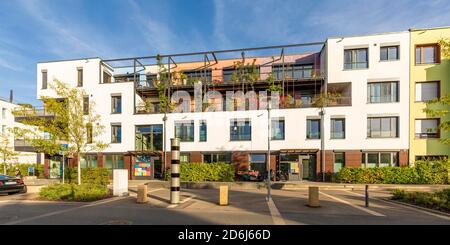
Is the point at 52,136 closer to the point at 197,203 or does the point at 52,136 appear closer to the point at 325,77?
the point at 197,203

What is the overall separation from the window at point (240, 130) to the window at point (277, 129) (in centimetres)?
218

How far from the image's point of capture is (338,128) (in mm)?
22734

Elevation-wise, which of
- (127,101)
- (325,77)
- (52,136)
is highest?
(325,77)

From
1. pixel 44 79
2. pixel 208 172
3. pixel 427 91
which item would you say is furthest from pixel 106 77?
pixel 427 91

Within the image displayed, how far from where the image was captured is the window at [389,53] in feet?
74.3

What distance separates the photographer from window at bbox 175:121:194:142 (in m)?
25.2

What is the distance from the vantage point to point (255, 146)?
77.7ft

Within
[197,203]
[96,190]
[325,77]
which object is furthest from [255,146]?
[96,190]

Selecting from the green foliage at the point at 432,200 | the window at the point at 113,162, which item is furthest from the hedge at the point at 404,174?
the window at the point at 113,162

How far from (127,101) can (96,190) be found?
15.1 m

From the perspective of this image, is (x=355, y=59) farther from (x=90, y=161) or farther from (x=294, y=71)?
(x=90, y=161)

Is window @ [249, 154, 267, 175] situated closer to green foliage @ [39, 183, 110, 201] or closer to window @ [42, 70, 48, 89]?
green foliage @ [39, 183, 110, 201]
